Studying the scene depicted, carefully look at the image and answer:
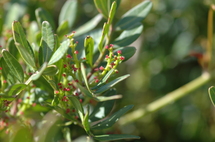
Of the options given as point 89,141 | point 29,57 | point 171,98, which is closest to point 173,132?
point 171,98

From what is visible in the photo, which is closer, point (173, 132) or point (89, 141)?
point (89, 141)

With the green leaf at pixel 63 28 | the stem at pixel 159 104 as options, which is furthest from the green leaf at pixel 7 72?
the stem at pixel 159 104

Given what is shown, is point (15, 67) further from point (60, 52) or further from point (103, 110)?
point (103, 110)

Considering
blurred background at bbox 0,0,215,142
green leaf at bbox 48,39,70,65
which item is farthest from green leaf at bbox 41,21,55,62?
blurred background at bbox 0,0,215,142

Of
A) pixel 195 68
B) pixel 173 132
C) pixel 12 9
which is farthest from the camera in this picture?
pixel 195 68

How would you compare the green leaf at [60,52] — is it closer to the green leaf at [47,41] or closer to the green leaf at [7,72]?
the green leaf at [47,41]

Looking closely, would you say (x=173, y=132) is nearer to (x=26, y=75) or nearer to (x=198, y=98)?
(x=198, y=98)

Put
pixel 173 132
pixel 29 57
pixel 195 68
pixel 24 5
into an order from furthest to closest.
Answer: pixel 195 68 → pixel 173 132 → pixel 24 5 → pixel 29 57

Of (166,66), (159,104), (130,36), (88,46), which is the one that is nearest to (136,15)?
(130,36)
